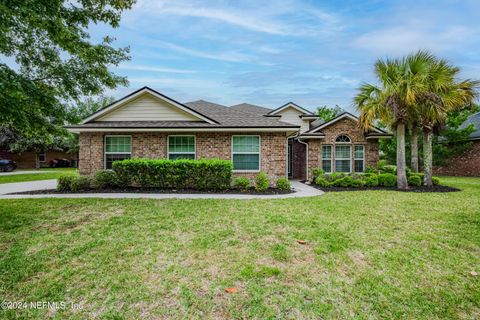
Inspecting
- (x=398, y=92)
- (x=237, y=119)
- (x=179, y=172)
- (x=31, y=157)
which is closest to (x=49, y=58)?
(x=179, y=172)

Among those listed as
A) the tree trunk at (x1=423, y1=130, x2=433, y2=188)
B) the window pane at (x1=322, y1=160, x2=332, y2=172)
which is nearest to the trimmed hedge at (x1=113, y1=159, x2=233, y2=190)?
the window pane at (x1=322, y1=160, x2=332, y2=172)

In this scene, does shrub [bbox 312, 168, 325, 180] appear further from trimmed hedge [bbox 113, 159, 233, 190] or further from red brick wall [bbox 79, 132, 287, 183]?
trimmed hedge [bbox 113, 159, 233, 190]

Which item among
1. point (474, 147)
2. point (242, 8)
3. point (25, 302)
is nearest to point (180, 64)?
point (242, 8)

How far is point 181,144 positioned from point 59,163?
29.2 m

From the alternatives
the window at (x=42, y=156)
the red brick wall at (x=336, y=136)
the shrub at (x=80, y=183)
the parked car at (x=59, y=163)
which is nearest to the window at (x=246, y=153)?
the red brick wall at (x=336, y=136)

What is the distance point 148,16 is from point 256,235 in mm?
10705

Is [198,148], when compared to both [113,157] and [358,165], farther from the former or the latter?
[358,165]

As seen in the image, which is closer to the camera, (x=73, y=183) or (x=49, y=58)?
(x=49, y=58)

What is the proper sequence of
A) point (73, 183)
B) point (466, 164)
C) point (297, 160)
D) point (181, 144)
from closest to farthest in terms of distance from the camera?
point (73, 183)
point (181, 144)
point (297, 160)
point (466, 164)

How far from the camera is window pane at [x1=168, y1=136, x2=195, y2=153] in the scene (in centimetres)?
1244

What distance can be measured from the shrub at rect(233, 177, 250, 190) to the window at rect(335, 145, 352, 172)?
709 cm

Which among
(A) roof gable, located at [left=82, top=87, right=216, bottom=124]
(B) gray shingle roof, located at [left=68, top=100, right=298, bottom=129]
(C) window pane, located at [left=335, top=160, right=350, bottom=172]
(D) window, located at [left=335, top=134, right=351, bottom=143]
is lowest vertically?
(C) window pane, located at [left=335, top=160, right=350, bottom=172]

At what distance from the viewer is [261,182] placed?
438 inches

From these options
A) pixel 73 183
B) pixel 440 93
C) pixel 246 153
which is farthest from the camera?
pixel 246 153
